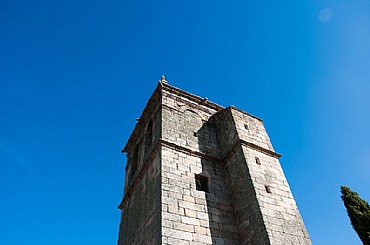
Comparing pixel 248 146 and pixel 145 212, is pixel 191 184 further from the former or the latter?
pixel 248 146

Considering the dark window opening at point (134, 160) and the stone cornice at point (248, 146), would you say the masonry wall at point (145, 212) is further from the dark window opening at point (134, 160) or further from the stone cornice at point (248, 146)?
the stone cornice at point (248, 146)

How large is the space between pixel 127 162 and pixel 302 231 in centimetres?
767

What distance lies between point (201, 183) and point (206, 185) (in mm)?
163

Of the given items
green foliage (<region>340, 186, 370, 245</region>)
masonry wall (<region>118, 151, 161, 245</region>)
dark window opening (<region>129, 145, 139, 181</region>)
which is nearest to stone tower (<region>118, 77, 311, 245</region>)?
masonry wall (<region>118, 151, 161, 245</region>)

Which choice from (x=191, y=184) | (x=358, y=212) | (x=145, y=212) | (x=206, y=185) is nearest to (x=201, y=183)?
(x=206, y=185)

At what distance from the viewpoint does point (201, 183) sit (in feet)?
26.0

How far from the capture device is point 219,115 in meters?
10.5

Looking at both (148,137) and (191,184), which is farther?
(148,137)

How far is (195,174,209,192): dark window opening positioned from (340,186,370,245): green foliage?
6.31 metres

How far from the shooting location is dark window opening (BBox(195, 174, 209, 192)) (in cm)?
770

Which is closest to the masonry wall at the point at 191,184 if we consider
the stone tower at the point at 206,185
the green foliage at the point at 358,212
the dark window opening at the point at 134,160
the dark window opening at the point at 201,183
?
the stone tower at the point at 206,185

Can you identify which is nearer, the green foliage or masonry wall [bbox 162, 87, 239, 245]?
masonry wall [bbox 162, 87, 239, 245]

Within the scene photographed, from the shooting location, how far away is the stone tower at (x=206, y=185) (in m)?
6.34

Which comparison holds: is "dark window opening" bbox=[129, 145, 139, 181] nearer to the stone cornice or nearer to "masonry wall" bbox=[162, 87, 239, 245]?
"masonry wall" bbox=[162, 87, 239, 245]
